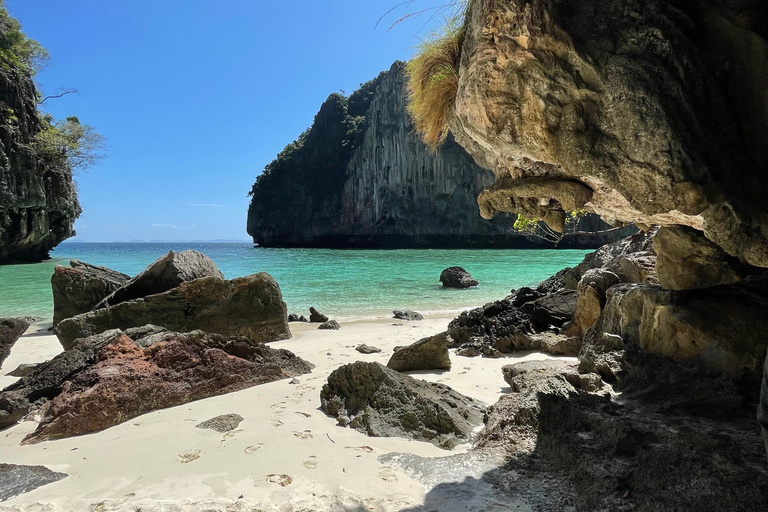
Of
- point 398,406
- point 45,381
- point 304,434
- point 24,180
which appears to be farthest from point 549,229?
point 24,180

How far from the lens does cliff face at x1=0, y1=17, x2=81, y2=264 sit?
25156 millimetres

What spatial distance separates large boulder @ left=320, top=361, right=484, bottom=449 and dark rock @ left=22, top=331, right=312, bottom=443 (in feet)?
3.42

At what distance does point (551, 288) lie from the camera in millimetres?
8383

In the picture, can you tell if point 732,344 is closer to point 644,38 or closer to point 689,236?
point 689,236

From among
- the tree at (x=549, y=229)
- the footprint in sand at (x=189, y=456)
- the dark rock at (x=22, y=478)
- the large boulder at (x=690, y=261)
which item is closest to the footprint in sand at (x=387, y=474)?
the footprint in sand at (x=189, y=456)

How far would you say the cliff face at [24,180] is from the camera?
2516 cm

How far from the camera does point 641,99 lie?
1.87 metres

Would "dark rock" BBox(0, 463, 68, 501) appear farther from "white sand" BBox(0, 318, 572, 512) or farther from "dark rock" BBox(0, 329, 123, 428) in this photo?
"dark rock" BBox(0, 329, 123, 428)

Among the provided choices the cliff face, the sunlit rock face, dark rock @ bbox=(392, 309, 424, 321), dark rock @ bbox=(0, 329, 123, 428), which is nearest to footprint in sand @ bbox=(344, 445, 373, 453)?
the sunlit rock face

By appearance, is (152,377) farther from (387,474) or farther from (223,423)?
(387,474)

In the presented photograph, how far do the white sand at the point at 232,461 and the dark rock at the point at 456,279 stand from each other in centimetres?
1255

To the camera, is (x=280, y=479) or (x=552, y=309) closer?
(x=280, y=479)

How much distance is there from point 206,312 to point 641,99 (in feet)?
18.7

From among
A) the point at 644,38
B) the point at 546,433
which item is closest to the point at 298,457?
the point at 546,433
